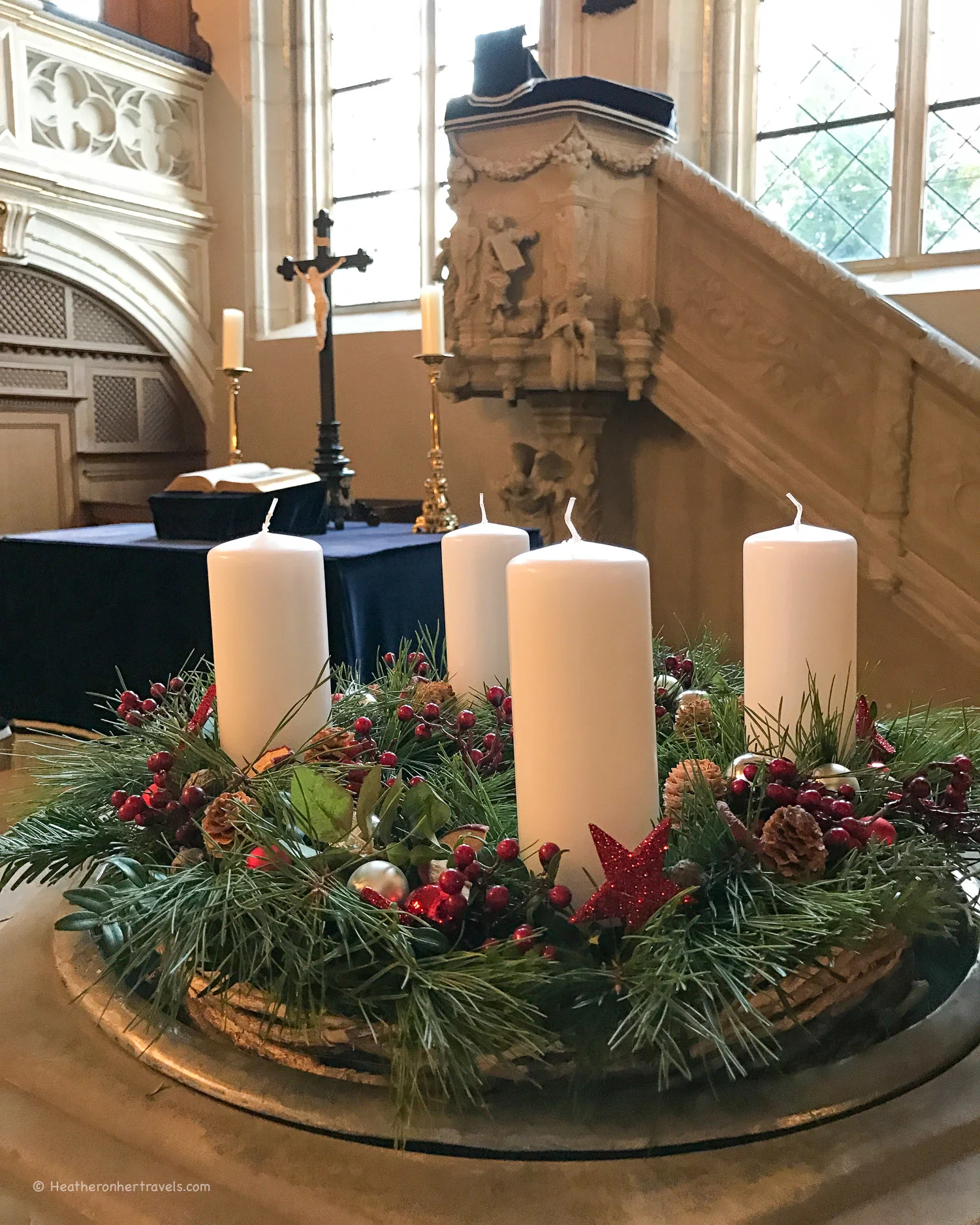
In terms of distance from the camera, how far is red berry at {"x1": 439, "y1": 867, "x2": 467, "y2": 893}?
0.70 metres

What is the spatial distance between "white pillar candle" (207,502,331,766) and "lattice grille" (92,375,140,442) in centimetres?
547

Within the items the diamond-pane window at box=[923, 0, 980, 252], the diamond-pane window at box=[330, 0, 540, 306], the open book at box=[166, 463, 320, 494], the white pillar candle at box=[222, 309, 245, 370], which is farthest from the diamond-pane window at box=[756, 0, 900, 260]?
the open book at box=[166, 463, 320, 494]

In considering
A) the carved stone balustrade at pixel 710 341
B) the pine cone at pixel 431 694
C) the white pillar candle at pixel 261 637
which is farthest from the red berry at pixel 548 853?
the carved stone balustrade at pixel 710 341

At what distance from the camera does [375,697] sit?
121cm

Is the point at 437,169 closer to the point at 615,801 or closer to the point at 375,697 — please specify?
the point at 375,697

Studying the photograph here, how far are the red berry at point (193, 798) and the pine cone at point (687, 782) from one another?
14.1 inches

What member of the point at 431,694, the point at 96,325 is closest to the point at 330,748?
the point at 431,694

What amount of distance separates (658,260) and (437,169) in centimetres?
293

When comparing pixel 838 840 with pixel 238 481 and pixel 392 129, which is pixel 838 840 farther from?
pixel 392 129

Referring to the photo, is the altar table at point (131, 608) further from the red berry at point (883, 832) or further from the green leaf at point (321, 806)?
the red berry at point (883, 832)

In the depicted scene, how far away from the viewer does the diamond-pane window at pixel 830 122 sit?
16.4 feet

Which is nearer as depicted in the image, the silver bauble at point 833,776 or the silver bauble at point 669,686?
the silver bauble at point 833,776

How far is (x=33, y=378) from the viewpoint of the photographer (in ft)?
18.6

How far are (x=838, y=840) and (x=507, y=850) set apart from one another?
0.22 m
